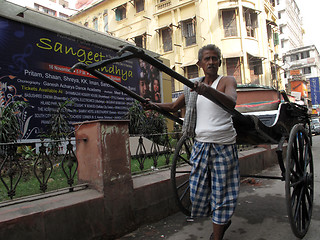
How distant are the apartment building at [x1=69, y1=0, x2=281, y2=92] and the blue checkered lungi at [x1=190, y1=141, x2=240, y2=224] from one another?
1633cm

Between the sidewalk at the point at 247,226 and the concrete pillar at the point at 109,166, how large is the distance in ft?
0.90

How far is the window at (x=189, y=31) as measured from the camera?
61.8 feet

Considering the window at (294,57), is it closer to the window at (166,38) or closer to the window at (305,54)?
the window at (305,54)

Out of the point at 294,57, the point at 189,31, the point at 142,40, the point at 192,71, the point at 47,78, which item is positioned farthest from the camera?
the point at 294,57

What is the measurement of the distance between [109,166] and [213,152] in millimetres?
1227

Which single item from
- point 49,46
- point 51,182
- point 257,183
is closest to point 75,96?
point 49,46

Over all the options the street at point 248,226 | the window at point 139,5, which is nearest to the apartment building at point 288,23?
the window at point 139,5

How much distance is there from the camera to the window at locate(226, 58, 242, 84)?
17.8 metres

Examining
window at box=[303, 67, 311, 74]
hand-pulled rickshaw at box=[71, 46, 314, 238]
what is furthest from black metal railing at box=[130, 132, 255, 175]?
window at box=[303, 67, 311, 74]

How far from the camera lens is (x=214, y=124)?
2.33 m

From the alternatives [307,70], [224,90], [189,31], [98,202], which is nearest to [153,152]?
[98,202]

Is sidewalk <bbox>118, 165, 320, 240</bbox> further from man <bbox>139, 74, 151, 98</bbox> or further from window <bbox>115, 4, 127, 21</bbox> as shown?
window <bbox>115, 4, 127, 21</bbox>

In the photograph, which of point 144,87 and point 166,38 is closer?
point 144,87

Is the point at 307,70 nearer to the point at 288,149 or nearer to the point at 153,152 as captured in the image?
the point at 153,152
